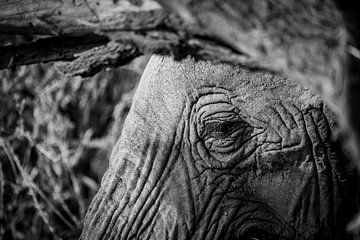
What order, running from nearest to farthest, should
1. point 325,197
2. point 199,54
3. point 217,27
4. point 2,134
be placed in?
point 217,27, point 199,54, point 325,197, point 2,134

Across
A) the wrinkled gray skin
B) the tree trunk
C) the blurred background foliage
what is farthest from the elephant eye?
the blurred background foliage

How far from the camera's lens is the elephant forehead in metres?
2.04

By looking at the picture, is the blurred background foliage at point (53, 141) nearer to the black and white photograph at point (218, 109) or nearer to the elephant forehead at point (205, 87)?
the black and white photograph at point (218, 109)

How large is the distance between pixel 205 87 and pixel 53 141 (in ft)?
8.98

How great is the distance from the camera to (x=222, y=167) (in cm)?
215

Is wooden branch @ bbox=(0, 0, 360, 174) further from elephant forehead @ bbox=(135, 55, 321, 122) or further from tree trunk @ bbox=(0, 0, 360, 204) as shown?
elephant forehead @ bbox=(135, 55, 321, 122)

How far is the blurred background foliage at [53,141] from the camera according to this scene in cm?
456

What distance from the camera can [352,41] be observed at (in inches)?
39.9

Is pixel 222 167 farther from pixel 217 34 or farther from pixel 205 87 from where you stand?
pixel 217 34

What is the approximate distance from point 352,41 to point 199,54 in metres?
0.35

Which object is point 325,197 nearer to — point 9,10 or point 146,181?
point 146,181

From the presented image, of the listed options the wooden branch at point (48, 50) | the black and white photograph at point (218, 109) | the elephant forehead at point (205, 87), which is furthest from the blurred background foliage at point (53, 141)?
the wooden branch at point (48, 50)

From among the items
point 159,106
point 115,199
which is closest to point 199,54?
point 159,106

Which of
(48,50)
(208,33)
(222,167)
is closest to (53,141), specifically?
(222,167)
